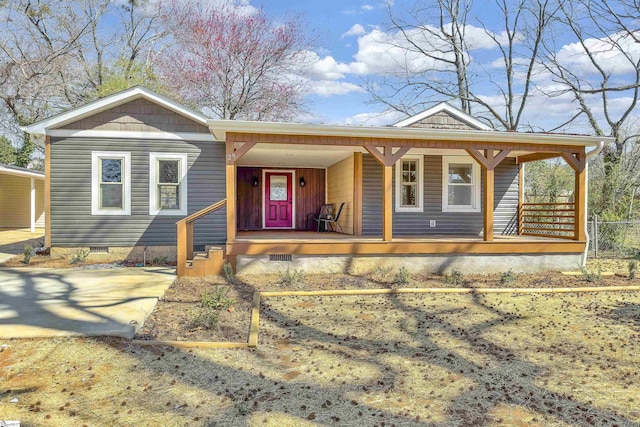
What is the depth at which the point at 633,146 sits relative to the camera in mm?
16188

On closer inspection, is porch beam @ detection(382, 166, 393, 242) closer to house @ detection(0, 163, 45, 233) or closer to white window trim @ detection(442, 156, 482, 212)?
white window trim @ detection(442, 156, 482, 212)

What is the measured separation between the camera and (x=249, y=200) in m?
12.5

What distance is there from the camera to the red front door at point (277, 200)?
1259cm

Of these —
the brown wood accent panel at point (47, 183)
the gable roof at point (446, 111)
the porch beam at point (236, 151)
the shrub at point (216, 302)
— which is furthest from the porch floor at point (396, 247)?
the brown wood accent panel at point (47, 183)

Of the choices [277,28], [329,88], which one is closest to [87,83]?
[277,28]

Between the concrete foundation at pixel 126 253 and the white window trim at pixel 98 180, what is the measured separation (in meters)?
0.80

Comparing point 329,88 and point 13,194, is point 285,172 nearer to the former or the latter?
point 13,194

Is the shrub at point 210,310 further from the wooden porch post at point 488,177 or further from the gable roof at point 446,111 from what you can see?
the gable roof at point 446,111

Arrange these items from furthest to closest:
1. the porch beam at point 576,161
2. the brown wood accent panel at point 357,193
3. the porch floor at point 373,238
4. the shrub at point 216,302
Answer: the brown wood accent panel at point 357,193
the porch beam at point 576,161
the porch floor at point 373,238
the shrub at point 216,302

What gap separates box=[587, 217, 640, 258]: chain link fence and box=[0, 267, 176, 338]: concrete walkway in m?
10.4

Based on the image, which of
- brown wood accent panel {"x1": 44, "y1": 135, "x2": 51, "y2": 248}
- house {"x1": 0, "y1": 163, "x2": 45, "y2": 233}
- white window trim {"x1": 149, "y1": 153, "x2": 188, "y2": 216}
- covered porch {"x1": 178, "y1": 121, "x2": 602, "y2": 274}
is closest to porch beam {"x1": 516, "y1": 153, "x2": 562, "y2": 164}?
covered porch {"x1": 178, "y1": 121, "x2": 602, "y2": 274}

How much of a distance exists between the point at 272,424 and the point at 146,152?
7.87 metres

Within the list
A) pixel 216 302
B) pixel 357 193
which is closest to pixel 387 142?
pixel 357 193

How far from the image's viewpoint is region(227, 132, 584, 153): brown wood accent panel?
7.15 m
